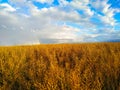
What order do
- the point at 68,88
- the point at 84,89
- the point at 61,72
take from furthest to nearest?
the point at 61,72 → the point at 68,88 → the point at 84,89

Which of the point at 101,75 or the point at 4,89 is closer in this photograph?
the point at 4,89

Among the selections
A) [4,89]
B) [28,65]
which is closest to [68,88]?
[4,89]

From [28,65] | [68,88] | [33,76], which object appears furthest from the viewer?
[28,65]

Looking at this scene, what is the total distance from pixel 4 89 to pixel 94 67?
2.69 meters

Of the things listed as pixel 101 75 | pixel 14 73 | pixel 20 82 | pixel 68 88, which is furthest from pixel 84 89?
pixel 14 73

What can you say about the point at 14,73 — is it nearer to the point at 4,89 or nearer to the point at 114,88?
the point at 4,89

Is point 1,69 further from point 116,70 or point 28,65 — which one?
point 116,70

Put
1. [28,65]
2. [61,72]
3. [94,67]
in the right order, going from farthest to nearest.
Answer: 1. [28,65]
2. [94,67]
3. [61,72]

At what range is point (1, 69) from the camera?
21.6 ft

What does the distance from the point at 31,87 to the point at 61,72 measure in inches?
35.8

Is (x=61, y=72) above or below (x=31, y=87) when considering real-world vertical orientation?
above

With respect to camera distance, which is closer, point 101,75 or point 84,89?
point 84,89

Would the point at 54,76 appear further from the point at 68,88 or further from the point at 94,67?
the point at 94,67

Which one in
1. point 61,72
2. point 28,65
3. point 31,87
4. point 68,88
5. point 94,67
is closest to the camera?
point 68,88
